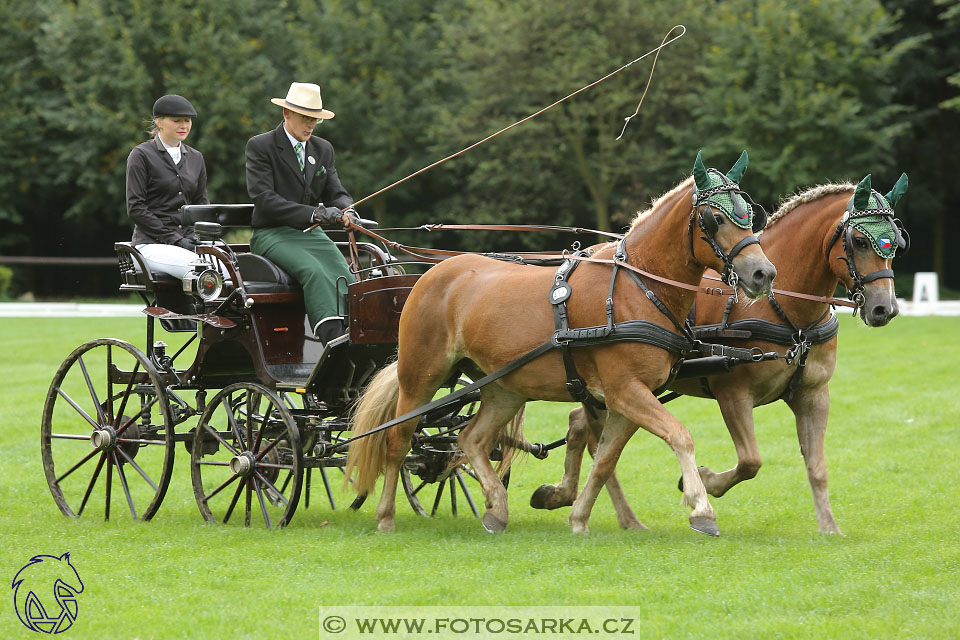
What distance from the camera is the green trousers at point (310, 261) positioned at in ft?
24.3

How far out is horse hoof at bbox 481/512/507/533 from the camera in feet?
23.0

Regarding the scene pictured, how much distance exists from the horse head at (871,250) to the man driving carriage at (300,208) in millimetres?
2940

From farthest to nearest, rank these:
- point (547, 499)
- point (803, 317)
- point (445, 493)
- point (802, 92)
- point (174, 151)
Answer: point (802, 92) → point (445, 493) → point (174, 151) → point (547, 499) → point (803, 317)

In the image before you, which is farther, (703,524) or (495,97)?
(495,97)

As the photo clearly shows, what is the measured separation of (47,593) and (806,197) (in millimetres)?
4622

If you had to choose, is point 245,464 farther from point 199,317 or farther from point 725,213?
point 725,213

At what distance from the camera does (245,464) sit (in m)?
7.18

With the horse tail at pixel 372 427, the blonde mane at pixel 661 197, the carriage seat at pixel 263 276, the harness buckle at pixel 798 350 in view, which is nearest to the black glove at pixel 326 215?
the carriage seat at pixel 263 276

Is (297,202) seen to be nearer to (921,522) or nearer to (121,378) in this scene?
(121,378)

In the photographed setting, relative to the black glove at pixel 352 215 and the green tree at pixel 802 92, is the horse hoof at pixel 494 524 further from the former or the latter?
the green tree at pixel 802 92

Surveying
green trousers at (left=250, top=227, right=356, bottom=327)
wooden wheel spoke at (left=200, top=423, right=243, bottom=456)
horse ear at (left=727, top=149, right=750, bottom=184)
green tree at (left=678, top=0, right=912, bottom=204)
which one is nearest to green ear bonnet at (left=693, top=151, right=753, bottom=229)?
horse ear at (left=727, top=149, right=750, bottom=184)

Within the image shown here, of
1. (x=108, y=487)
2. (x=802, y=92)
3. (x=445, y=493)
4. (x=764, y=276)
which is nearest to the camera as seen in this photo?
(x=764, y=276)

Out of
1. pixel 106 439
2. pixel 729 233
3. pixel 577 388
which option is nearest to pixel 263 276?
pixel 106 439

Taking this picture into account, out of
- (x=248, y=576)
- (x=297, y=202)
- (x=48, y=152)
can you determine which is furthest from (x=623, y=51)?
(x=248, y=576)
